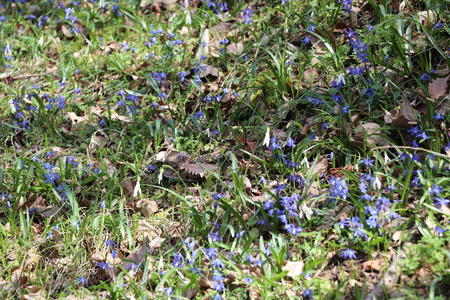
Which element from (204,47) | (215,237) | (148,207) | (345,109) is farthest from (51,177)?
(345,109)

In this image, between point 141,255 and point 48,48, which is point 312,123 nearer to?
point 141,255

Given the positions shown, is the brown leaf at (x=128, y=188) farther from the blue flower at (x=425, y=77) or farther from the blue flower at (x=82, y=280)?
the blue flower at (x=425, y=77)

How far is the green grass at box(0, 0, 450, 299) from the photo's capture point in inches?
102

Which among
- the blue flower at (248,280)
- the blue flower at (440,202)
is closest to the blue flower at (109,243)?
the blue flower at (248,280)

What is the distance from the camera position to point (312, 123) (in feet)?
11.0

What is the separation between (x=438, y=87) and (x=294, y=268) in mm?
1531

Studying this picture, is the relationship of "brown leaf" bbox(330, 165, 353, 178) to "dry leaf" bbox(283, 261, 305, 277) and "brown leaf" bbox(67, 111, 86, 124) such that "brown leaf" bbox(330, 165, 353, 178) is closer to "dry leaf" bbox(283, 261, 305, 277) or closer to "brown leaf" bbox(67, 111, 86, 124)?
"dry leaf" bbox(283, 261, 305, 277)

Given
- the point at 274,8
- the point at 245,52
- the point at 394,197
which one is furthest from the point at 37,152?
the point at 394,197

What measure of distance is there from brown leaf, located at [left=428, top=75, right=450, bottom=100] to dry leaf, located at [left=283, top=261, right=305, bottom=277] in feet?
4.60

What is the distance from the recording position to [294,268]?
2.56m

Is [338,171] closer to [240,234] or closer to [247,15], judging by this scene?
[240,234]

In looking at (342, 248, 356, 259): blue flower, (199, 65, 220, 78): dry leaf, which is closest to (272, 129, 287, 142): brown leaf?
(199, 65, 220, 78): dry leaf

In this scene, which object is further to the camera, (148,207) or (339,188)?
(148,207)

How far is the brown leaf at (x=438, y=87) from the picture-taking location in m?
3.02
